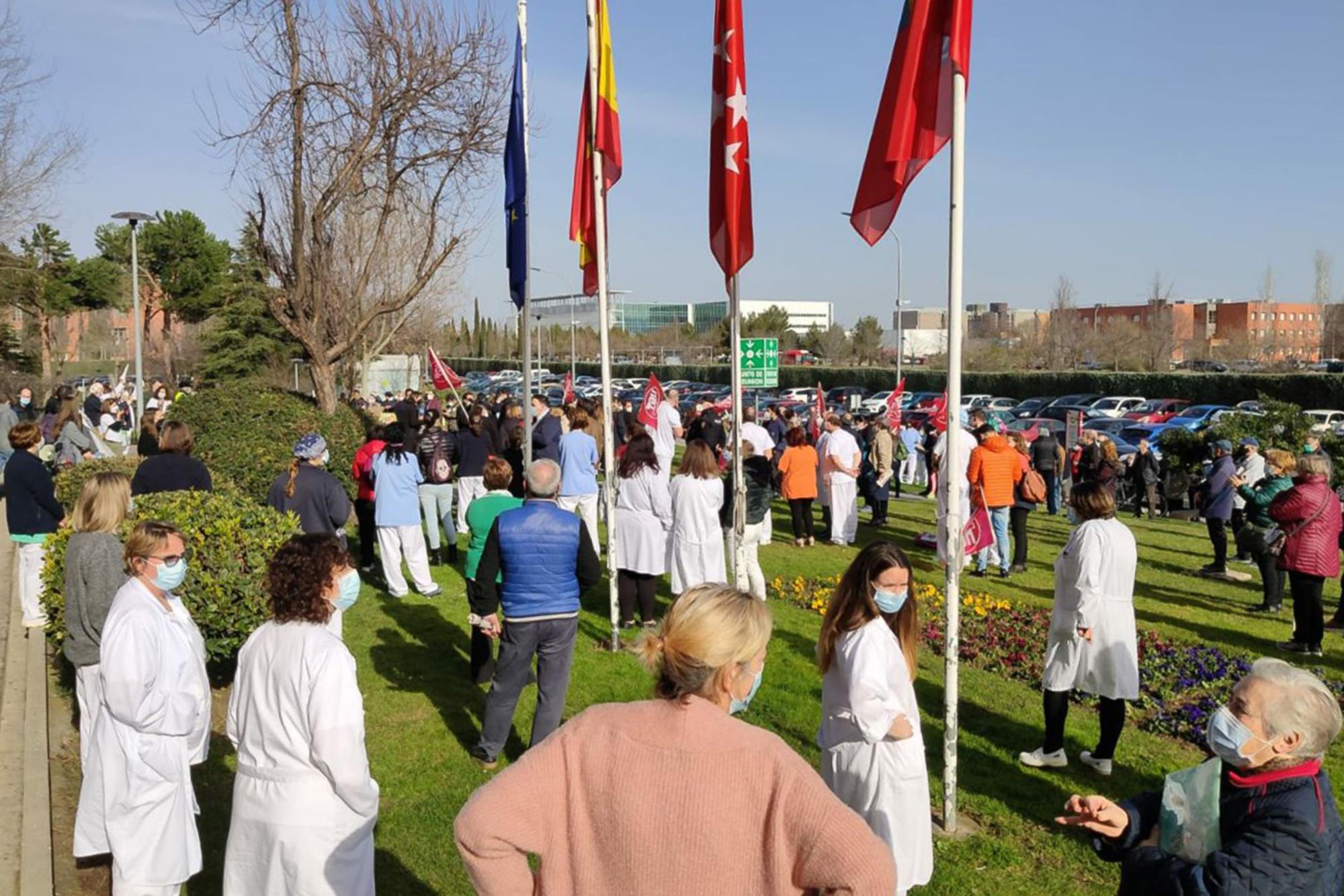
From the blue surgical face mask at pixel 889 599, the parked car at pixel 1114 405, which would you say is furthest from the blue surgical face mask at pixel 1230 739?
the parked car at pixel 1114 405

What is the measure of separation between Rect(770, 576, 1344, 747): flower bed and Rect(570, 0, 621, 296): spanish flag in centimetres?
390

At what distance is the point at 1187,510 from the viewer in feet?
65.5

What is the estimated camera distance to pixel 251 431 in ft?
46.8

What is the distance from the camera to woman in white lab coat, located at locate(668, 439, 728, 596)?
31.6ft

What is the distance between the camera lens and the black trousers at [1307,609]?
30.0ft

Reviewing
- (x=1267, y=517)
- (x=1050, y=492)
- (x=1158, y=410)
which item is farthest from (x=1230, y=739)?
(x=1158, y=410)

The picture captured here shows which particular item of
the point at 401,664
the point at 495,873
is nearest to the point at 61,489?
the point at 401,664

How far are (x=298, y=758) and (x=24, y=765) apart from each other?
440 centimetres

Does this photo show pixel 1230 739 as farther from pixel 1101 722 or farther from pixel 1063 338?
pixel 1063 338

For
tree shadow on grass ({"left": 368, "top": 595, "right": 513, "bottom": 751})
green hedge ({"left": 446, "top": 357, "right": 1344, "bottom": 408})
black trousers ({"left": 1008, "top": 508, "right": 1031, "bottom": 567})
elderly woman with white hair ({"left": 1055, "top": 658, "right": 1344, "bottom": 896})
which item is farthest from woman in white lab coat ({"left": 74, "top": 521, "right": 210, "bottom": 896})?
green hedge ({"left": 446, "top": 357, "right": 1344, "bottom": 408})

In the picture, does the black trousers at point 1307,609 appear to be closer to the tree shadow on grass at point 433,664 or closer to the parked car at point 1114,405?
the tree shadow on grass at point 433,664

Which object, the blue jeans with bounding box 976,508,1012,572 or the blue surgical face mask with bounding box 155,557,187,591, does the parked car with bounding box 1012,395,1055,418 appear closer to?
the blue jeans with bounding box 976,508,1012,572

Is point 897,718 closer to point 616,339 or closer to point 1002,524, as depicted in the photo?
point 1002,524

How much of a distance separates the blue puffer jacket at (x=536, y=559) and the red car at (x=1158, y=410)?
1488 inches
